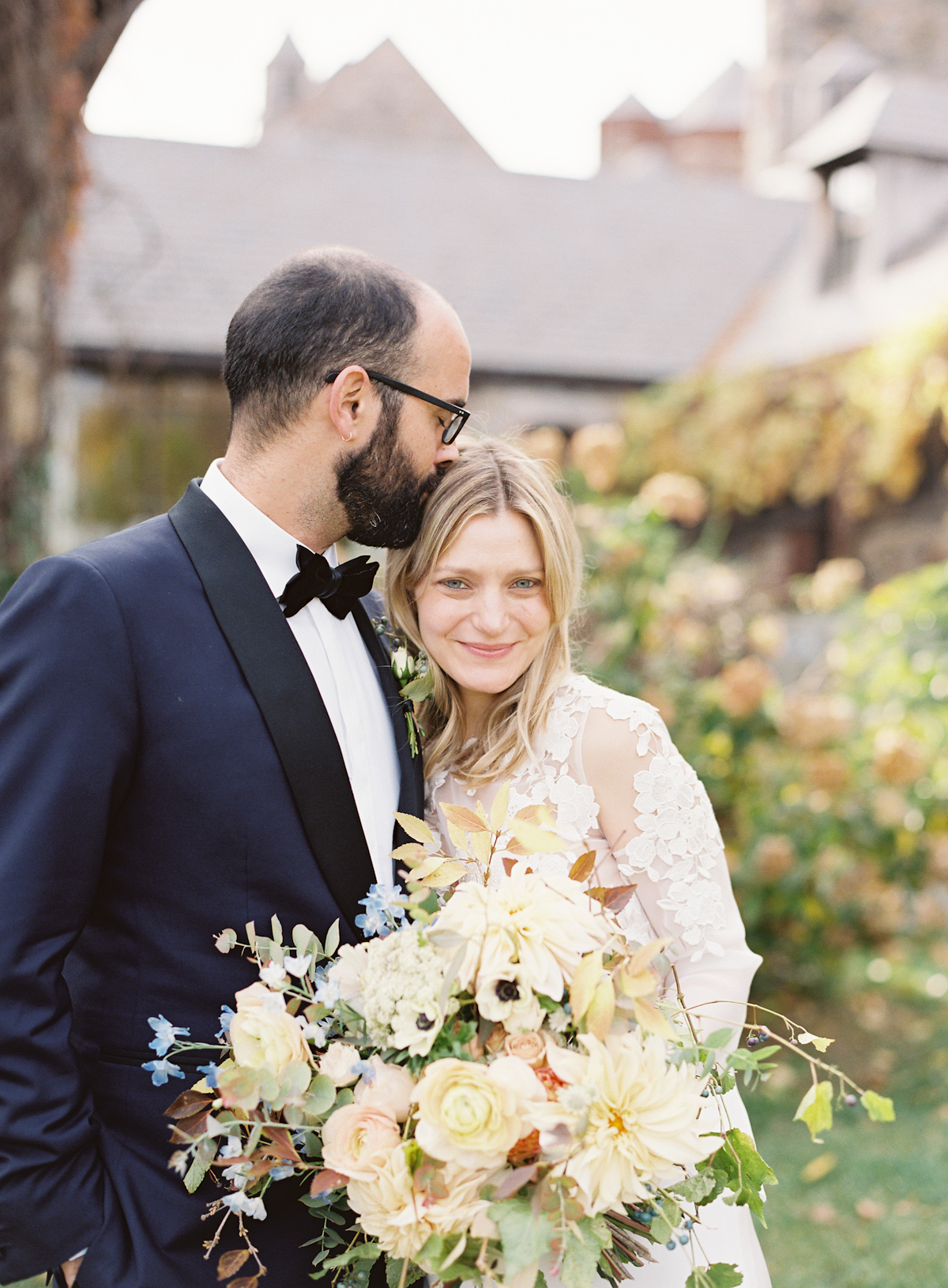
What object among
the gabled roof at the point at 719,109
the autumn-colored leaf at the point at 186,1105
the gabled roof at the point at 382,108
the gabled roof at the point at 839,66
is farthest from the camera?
the gabled roof at the point at 719,109

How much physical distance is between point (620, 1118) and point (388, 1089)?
12.2 inches

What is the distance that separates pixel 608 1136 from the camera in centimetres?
141

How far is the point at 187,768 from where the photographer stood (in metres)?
1.86

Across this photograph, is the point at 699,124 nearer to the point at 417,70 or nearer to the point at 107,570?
the point at 417,70

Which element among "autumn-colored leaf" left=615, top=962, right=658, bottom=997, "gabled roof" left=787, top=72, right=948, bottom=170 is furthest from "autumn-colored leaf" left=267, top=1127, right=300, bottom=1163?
"gabled roof" left=787, top=72, right=948, bottom=170

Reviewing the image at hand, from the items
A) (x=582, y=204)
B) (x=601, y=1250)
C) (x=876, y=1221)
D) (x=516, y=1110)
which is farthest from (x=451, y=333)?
(x=582, y=204)

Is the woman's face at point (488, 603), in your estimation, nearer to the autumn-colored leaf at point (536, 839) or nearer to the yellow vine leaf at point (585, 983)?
the autumn-colored leaf at point (536, 839)

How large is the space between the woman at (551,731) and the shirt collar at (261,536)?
366 mm

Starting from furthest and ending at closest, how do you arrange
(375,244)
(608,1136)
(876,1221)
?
1. (375,244)
2. (876,1221)
3. (608,1136)

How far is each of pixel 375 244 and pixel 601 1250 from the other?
599 inches

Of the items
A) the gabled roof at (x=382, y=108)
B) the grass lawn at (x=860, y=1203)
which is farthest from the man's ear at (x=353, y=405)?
the gabled roof at (x=382, y=108)

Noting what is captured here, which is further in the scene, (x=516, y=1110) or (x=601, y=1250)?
(x=601, y=1250)

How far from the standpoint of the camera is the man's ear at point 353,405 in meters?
2.12

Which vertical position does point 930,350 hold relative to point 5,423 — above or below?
above
